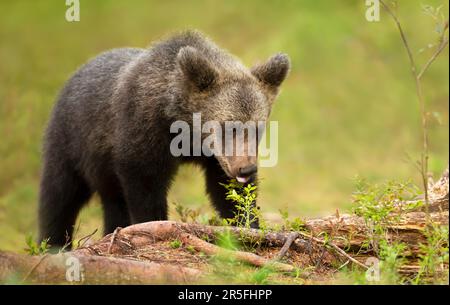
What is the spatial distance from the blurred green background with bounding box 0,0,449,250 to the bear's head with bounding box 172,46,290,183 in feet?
23.7

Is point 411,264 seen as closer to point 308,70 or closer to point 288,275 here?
point 288,275

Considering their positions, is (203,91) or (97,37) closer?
(203,91)

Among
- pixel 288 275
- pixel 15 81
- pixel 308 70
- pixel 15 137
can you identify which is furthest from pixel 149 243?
pixel 308 70

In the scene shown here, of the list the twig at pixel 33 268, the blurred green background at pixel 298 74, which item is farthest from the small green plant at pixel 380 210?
the blurred green background at pixel 298 74

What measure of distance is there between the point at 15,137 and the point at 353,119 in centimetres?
851

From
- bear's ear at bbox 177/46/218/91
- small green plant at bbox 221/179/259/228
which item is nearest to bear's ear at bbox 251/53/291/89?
bear's ear at bbox 177/46/218/91

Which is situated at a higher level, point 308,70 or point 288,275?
point 308,70

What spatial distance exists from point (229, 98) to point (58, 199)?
3553 millimetres

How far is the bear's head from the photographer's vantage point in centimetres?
773

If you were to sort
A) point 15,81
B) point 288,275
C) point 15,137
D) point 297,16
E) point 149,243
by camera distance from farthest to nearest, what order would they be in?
point 297,16, point 15,81, point 15,137, point 149,243, point 288,275

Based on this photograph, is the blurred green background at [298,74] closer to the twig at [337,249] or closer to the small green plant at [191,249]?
the twig at [337,249]

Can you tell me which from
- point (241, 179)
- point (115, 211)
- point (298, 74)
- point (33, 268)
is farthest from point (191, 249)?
point (298, 74)

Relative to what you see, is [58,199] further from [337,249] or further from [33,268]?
[337,249]

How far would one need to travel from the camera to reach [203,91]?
8.26 m
